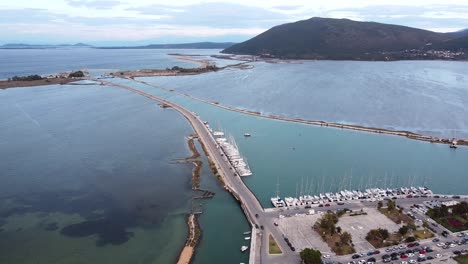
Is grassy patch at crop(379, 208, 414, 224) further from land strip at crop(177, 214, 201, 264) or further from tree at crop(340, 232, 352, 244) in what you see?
land strip at crop(177, 214, 201, 264)

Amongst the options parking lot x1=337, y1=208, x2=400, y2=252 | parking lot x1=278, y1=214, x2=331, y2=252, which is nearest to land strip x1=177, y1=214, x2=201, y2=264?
parking lot x1=278, y1=214, x2=331, y2=252

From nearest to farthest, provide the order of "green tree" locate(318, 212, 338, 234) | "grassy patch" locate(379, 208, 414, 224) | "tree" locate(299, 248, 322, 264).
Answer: "tree" locate(299, 248, 322, 264), "green tree" locate(318, 212, 338, 234), "grassy patch" locate(379, 208, 414, 224)

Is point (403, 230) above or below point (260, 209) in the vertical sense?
above

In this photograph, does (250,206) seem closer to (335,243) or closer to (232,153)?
(335,243)

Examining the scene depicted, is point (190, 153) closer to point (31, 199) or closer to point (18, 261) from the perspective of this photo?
point (31, 199)

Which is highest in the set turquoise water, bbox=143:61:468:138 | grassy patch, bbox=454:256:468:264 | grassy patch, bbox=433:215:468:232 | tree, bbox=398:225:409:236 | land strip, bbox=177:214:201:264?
turquoise water, bbox=143:61:468:138

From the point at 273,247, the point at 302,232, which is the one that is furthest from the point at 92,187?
the point at 302,232

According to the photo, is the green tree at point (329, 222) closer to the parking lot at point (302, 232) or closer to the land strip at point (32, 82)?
the parking lot at point (302, 232)

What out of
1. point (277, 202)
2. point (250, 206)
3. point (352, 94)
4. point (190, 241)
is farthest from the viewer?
point (352, 94)
